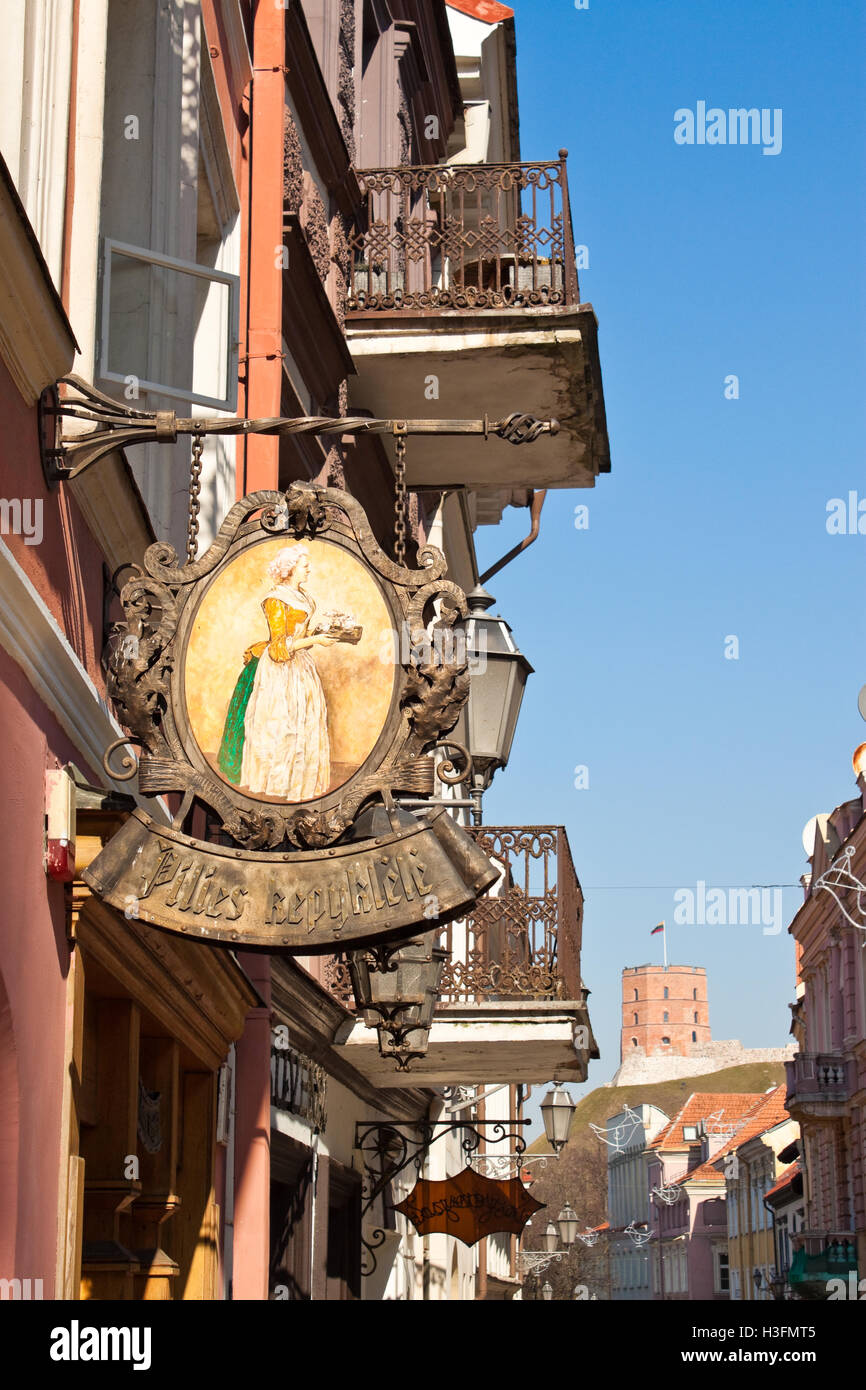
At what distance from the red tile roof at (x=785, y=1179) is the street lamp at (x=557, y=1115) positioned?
45.8 m

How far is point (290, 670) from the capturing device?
4.80 meters

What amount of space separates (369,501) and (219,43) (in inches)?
213

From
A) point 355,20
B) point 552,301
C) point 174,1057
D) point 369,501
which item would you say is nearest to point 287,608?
point 174,1057

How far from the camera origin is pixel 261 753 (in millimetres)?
4738

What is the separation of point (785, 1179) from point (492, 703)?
2325 inches

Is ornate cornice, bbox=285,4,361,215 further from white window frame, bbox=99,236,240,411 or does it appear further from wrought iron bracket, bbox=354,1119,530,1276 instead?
wrought iron bracket, bbox=354,1119,530,1276

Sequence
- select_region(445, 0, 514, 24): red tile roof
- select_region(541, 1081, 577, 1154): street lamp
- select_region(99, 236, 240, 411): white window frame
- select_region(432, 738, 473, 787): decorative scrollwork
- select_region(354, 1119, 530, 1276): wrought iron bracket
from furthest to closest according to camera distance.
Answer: select_region(445, 0, 514, 24): red tile roof, select_region(541, 1081, 577, 1154): street lamp, select_region(354, 1119, 530, 1276): wrought iron bracket, select_region(99, 236, 240, 411): white window frame, select_region(432, 738, 473, 787): decorative scrollwork

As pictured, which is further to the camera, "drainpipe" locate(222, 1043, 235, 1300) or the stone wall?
the stone wall

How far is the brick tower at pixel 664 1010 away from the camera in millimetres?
164750

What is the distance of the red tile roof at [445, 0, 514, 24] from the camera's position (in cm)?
2112

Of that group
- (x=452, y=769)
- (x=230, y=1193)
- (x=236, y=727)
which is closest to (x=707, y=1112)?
(x=230, y=1193)

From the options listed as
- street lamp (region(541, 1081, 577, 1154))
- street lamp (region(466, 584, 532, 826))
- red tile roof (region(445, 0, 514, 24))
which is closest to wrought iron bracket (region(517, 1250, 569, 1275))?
street lamp (region(541, 1081, 577, 1154))

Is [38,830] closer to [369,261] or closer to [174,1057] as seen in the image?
[174,1057]
